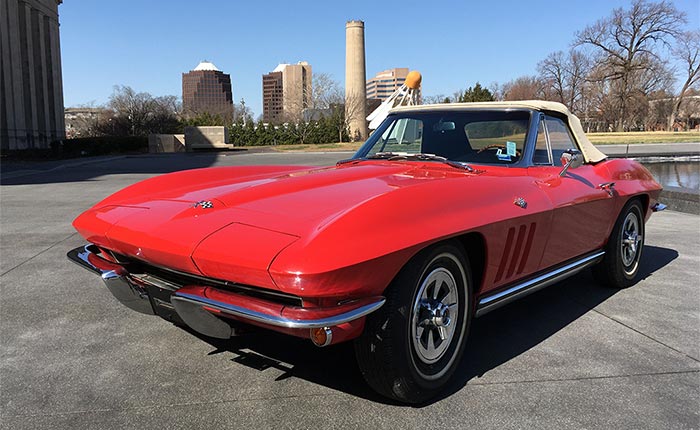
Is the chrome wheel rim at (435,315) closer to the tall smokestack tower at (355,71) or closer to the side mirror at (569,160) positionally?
the side mirror at (569,160)

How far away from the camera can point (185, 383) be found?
2.74 m

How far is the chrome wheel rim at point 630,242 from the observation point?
4406 millimetres

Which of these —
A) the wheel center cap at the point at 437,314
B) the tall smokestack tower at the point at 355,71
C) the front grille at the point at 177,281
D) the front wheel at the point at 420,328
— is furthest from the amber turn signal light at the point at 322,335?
the tall smokestack tower at the point at 355,71

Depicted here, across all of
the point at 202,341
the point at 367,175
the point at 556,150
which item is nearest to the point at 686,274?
the point at 556,150

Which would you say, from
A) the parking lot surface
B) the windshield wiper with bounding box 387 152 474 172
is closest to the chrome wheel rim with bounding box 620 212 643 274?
the parking lot surface

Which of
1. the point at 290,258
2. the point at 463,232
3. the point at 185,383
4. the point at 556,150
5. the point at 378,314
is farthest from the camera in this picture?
the point at 556,150

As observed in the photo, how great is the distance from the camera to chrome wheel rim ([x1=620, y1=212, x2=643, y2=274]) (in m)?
4.41

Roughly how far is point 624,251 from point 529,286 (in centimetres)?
177

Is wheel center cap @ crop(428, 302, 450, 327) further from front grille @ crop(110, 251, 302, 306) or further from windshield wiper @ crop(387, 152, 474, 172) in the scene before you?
windshield wiper @ crop(387, 152, 474, 172)

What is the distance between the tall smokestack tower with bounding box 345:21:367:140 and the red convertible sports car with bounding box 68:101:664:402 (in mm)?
45891

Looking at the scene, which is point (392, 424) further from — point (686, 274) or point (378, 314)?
point (686, 274)

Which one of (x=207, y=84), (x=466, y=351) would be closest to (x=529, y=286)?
(x=466, y=351)

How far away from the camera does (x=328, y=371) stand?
9.43ft

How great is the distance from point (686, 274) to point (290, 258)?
4.43 meters
